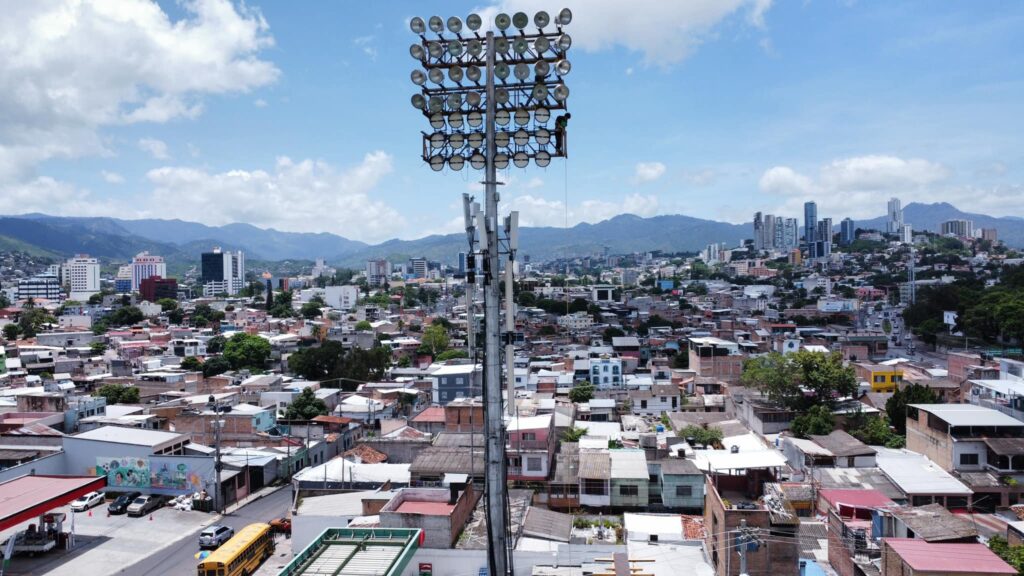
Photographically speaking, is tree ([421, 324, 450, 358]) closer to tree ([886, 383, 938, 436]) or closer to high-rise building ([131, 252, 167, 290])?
tree ([886, 383, 938, 436])

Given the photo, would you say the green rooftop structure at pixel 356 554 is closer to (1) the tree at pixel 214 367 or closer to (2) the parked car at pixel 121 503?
(2) the parked car at pixel 121 503

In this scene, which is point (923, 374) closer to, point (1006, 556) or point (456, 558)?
point (1006, 556)

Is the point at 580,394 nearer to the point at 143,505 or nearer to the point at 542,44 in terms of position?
the point at 143,505

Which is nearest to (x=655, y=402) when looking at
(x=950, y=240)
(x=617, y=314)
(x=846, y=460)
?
(x=846, y=460)

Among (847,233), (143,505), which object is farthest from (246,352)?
(847,233)

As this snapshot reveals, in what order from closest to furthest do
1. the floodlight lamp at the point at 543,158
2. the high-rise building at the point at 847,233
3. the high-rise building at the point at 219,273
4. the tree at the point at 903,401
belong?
1. the floodlight lamp at the point at 543,158
2. the tree at the point at 903,401
3. the high-rise building at the point at 219,273
4. the high-rise building at the point at 847,233

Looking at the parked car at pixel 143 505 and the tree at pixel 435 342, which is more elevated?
the tree at pixel 435 342

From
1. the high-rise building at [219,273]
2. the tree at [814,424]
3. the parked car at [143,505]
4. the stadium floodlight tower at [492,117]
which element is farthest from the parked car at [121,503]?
the high-rise building at [219,273]
